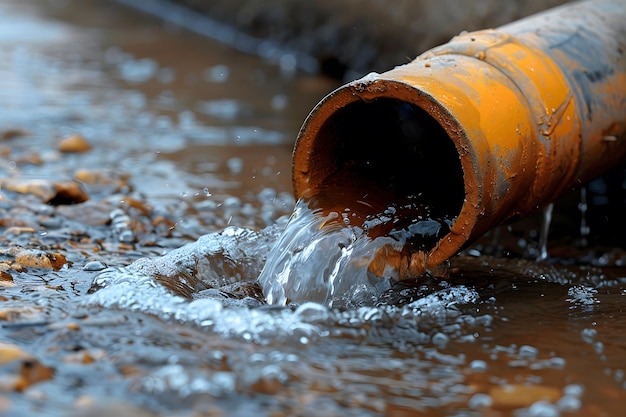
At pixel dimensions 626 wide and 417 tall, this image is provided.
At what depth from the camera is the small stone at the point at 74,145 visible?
3.95 meters

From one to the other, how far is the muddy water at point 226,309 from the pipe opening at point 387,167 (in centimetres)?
25

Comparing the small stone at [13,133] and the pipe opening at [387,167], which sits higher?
the small stone at [13,133]

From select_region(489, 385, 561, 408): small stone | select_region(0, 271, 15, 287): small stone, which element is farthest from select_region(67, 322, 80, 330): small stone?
select_region(489, 385, 561, 408): small stone

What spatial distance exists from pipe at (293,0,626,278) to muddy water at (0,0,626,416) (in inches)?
11.8

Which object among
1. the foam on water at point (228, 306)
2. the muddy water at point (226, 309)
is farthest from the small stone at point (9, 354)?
the foam on water at point (228, 306)

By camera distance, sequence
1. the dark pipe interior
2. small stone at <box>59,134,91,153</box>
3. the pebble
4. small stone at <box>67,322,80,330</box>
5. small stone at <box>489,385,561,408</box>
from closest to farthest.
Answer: small stone at <box>489,385,561,408</box>, small stone at <box>67,322,80,330</box>, the dark pipe interior, the pebble, small stone at <box>59,134,91,153</box>

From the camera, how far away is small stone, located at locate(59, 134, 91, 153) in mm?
3951

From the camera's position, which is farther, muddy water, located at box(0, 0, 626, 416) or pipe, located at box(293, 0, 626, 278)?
pipe, located at box(293, 0, 626, 278)

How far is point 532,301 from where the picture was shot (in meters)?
2.40

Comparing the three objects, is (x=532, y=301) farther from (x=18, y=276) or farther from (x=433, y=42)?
(x=433, y=42)

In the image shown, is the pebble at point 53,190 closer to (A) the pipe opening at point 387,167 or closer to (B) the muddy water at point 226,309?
(B) the muddy water at point 226,309

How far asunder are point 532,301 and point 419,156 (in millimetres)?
684

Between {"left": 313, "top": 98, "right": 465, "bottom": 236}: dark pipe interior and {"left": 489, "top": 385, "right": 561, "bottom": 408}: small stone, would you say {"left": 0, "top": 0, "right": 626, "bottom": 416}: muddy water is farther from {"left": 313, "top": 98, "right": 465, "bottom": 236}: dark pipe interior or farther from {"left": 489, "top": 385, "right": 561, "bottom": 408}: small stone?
{"left": 313, "top": 98, "right": 465, "bottom": 236}: dark pipe interior

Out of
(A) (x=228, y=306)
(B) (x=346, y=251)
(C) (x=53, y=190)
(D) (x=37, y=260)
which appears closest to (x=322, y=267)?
(B) (x=346, y=251)
